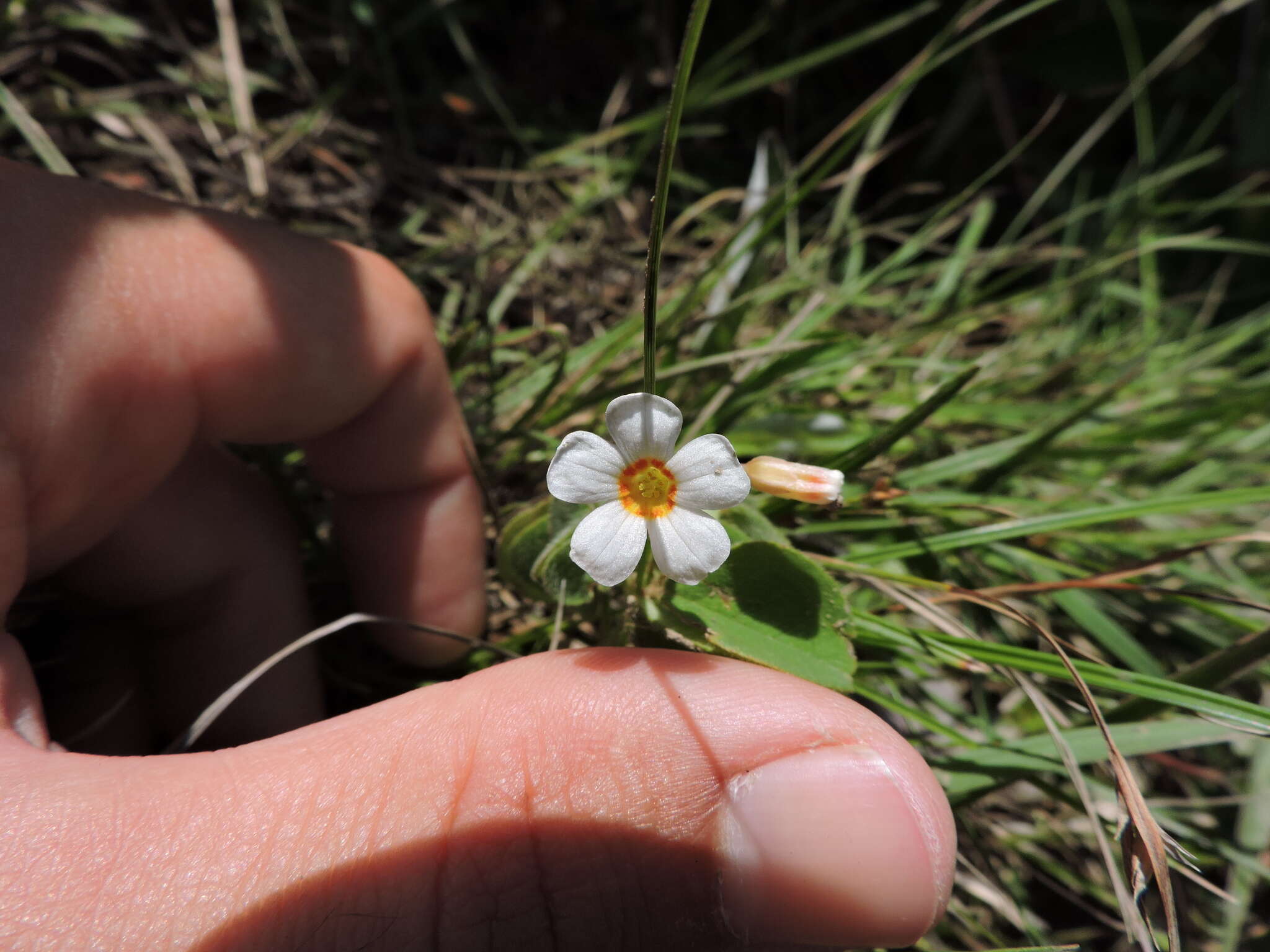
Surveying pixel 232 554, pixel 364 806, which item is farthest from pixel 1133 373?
pixel 232 554

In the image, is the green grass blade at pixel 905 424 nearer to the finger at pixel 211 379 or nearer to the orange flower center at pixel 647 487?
the orange flower center at pixel 647 487

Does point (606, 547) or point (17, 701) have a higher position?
point (606, 547)

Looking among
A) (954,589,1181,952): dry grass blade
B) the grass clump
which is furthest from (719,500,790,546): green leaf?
(954,589,1181,952): dry grass blade

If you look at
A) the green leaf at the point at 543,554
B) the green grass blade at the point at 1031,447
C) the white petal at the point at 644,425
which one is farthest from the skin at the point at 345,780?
the green grass blade at the point at 1031,447

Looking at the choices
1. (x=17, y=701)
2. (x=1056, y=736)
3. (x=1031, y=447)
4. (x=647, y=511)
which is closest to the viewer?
(x=647, y=511)

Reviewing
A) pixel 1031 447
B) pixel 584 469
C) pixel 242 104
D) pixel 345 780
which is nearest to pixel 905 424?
pixel 1031 447

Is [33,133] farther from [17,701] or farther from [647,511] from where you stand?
[647,511]

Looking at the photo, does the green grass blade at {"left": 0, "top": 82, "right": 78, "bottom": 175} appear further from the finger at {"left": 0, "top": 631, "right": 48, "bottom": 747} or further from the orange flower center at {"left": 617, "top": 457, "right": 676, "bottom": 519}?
the orange flower center at {"left": 617, "top": 457, "right": 676, "bottom": 519}
